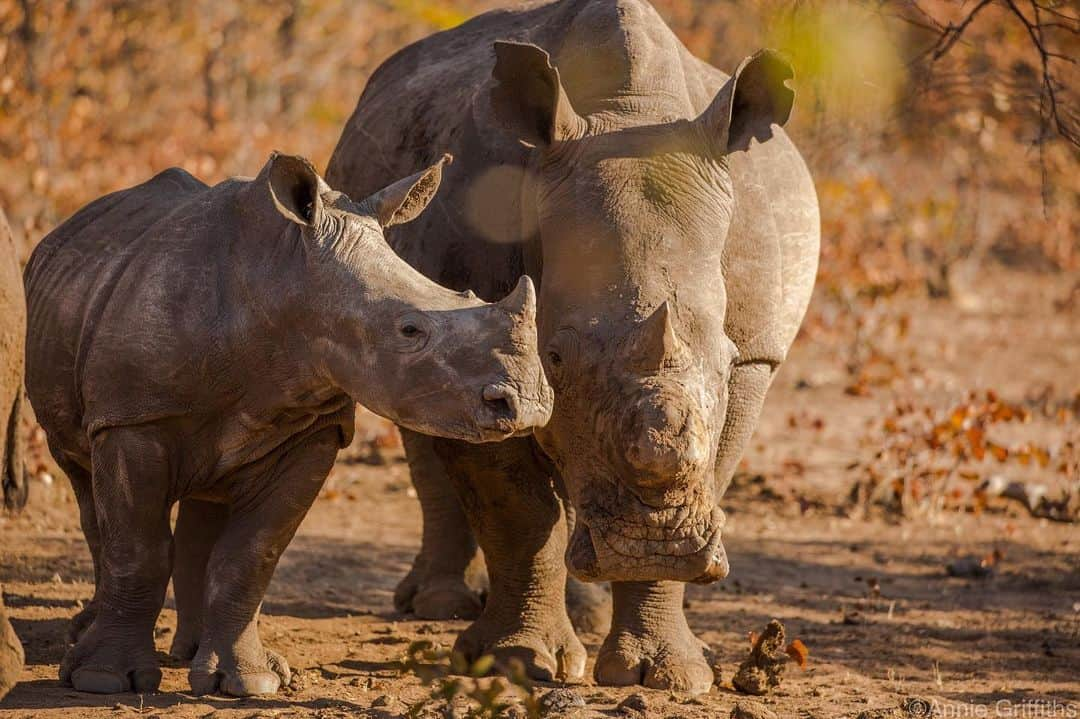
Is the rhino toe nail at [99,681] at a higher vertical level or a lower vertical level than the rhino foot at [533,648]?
lower

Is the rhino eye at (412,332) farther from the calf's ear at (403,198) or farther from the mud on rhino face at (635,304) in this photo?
the calf's ear at (403,198)

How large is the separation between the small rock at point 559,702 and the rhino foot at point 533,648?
0.67 m

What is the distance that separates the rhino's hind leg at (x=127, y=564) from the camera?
588 centimetres

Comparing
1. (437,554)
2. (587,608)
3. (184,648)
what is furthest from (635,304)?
(437,554)

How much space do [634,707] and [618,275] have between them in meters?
1.52

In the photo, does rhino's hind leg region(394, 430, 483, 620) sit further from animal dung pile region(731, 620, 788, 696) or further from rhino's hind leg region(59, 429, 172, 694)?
rhino's hind leg region(59, 429, 172, 694)

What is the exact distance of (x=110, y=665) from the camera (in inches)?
234

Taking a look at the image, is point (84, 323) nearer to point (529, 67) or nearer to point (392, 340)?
point (392, 340)

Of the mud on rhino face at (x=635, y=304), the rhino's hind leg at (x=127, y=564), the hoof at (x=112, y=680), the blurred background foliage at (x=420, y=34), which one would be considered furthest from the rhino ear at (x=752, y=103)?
the hoof at (x=112, y=680)

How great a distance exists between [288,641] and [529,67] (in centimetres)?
266

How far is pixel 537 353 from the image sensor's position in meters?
5.30

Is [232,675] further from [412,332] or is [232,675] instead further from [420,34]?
[420,34]

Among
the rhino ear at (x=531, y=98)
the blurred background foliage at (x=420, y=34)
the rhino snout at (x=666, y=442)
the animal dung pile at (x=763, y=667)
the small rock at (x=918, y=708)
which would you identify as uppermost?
the blurred background foliage at (x=420, y=34)

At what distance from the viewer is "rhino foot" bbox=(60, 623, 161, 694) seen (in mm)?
5902
